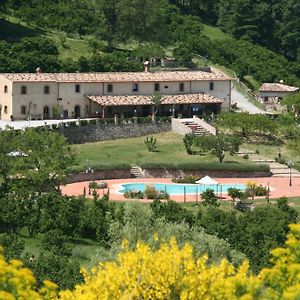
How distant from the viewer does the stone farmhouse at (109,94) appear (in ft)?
249

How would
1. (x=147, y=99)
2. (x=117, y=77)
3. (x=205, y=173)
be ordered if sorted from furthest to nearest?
(x=117, y=77), (x=147, y=99), (x=205, y=173)

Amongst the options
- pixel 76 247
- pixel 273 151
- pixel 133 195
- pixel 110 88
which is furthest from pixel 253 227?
pixel 110 88

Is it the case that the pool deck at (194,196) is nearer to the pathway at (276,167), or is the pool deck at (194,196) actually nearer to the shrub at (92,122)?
the pathway at (276,167)

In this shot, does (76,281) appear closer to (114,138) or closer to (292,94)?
(114,138)

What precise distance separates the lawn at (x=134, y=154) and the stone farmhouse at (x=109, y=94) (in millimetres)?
5060

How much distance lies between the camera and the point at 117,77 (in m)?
79.2

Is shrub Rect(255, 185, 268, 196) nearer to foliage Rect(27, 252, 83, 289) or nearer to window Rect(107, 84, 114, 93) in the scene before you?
window Rect(107, 84, 114, 93)

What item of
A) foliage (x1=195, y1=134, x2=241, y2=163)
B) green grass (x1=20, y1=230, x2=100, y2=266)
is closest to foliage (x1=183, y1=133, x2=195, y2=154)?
foliage (x1=195, y1=134, x2=241, y2=163)

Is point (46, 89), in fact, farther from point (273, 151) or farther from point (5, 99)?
point (273, 151)

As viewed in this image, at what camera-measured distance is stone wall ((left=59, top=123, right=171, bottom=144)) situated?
71438 mm

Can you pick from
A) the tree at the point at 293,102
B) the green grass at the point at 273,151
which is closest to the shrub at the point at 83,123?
the green grass at the point at 273,151

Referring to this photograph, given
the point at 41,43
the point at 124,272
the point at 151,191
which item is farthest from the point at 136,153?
the point at 124,272

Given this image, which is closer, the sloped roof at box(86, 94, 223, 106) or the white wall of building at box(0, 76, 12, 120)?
the white wall of building at box(0, 76, 12, 120)

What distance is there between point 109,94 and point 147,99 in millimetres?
2695
